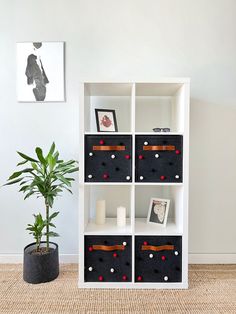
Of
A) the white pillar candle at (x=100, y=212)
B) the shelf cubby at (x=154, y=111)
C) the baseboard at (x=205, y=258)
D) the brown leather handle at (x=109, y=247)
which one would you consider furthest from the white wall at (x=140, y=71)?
the brown leather handle at (x=109, y=247)

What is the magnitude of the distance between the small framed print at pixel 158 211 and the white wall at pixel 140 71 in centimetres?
32

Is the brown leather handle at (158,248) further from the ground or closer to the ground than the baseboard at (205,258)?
further from the ground

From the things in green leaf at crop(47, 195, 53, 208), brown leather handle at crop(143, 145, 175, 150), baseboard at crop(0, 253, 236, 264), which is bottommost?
baseboard at crop(0, 253, 236, 264)

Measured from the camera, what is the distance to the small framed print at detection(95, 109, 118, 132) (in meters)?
1.99

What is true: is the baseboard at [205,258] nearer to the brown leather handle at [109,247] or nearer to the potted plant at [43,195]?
the potted plant at [43,195]

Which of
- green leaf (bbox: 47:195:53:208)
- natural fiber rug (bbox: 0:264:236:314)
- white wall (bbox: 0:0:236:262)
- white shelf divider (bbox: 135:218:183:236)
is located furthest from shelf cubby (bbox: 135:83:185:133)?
natural fiber rug (bbox: 0:264:236:314)

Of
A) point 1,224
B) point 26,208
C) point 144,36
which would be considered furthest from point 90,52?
point 1,224

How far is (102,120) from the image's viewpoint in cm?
200

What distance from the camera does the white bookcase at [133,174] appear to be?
1.83m

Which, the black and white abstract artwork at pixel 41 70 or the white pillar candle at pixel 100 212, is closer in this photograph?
the white pillar candle at pixel 100 212

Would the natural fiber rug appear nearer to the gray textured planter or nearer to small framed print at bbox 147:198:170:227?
the gray textured planter

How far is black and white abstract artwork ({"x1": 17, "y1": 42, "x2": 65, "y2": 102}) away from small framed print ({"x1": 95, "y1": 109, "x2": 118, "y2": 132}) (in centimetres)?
43

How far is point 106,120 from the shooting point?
6.61 feet

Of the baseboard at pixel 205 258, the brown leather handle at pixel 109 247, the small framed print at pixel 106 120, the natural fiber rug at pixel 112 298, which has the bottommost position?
the natural fiber rug at pixel 112 298
